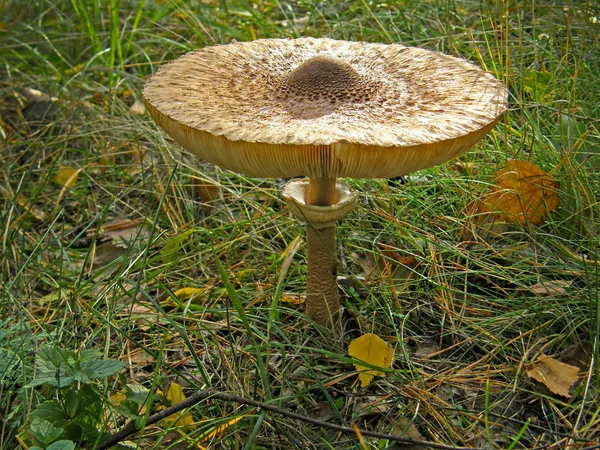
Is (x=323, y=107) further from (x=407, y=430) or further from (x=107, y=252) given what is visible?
(x=107, y=252)

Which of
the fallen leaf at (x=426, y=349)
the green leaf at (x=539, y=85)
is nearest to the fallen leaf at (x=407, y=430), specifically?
the fallen leaf at (x=426, y=349)

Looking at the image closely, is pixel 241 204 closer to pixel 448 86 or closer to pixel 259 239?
pixel 259 239

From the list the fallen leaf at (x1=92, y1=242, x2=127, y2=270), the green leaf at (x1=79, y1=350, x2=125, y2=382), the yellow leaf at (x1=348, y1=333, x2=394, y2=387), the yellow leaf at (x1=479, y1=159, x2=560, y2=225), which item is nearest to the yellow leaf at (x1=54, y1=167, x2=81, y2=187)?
the fallen leaf at (x1=92, y1=242, x2=127, y2=270)

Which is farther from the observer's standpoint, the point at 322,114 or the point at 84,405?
the point at 322,114

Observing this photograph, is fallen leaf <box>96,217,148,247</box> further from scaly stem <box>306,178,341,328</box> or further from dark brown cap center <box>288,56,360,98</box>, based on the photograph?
dark brown cap center <box>288,56,360,98</box>

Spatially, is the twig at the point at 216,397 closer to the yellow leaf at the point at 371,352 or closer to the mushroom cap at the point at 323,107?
the yellow leaf at the point at 371,352

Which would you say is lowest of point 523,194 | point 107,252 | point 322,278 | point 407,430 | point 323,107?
point 107,252

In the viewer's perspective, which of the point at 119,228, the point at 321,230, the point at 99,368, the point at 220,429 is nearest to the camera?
the point at 99,368

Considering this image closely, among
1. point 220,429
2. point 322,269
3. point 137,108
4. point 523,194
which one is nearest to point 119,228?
point 137,108
